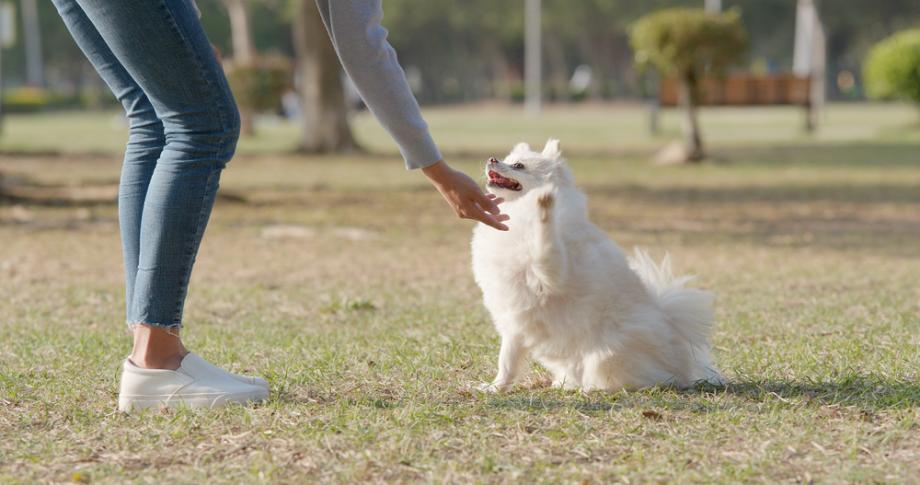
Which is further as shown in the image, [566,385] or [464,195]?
[566,385]

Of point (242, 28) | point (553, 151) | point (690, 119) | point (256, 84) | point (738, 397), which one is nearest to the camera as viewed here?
point (738, 397)

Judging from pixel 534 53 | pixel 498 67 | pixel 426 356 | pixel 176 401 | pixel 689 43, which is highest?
pixel 534 53

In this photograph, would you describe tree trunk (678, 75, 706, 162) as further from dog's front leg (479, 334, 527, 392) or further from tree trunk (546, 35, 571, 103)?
tree trunk (546, 35, 571, 103)

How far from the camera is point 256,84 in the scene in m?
27.1

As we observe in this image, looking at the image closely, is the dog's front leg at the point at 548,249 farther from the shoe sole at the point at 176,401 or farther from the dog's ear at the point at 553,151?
the shoe sole at the point at 176,401

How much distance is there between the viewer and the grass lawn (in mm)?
3096

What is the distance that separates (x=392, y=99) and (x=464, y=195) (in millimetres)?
345

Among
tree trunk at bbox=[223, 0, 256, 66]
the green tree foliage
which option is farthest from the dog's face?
tree trunk at bbox=[223, 0, 256, 66]

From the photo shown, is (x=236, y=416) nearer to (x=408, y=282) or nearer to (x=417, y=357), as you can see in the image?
(x=417, y=357)

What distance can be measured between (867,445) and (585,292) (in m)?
1.00

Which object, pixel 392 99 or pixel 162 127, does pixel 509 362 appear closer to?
pixel 392 99

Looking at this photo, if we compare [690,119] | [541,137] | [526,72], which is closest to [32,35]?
[526,72]

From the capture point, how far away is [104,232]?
967 centimetres

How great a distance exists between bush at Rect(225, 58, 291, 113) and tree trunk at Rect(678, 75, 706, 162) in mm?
12938
